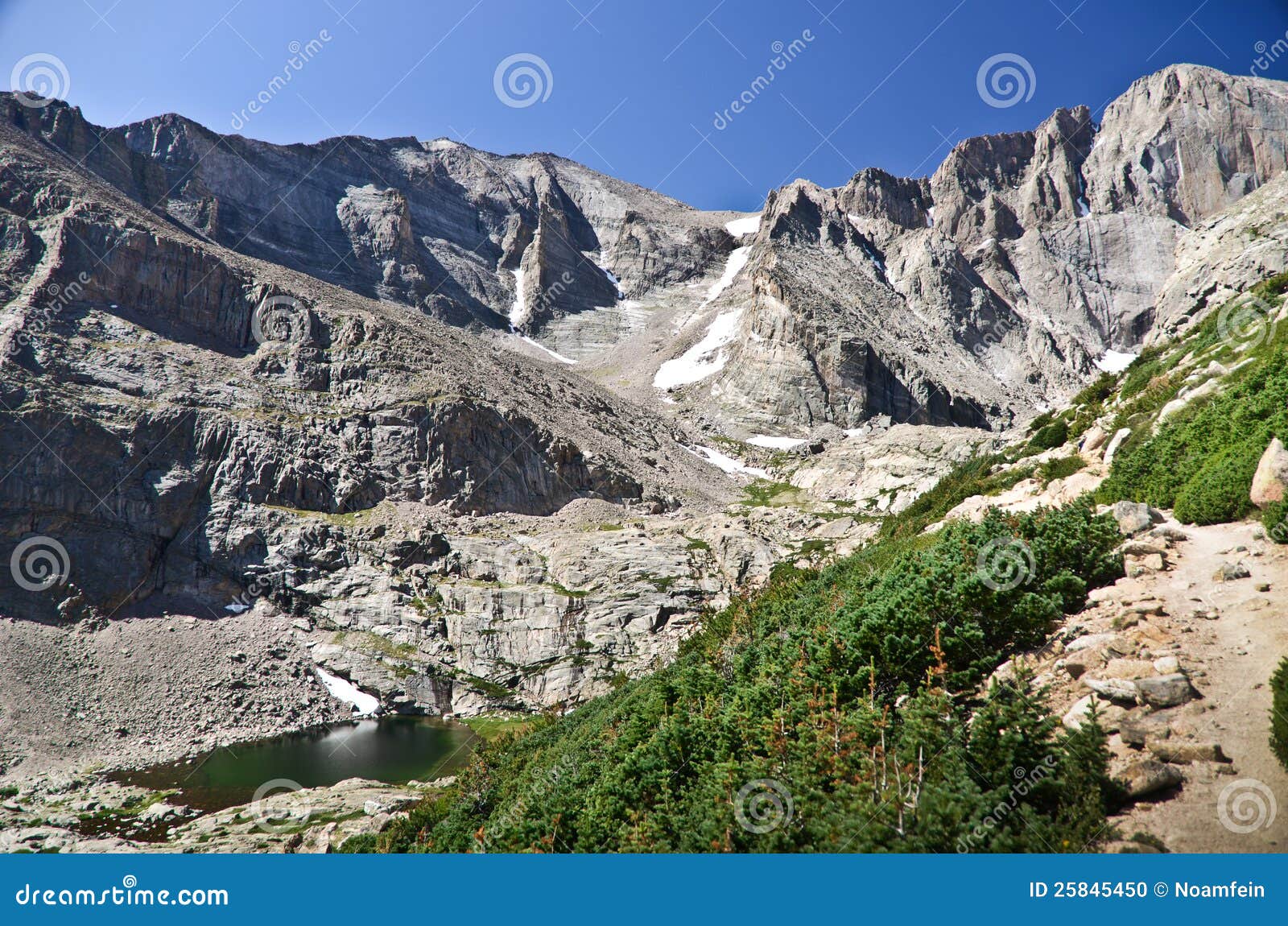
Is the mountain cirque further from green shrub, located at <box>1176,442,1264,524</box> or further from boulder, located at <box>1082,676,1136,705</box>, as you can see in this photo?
boulder, located at <box>1082,676,1136,705</box>

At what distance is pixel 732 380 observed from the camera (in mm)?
162125

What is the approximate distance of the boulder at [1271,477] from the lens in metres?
11.1

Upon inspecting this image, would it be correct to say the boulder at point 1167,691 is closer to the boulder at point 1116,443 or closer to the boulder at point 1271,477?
the boulder at point 1271,477

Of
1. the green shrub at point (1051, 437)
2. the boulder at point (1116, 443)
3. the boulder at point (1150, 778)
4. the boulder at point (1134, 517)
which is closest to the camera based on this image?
the boulder at point (1150, 778)

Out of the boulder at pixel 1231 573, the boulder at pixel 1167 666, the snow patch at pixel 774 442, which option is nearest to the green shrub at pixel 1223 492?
the boulder at pixel 1231 573

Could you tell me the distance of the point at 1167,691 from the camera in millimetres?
7957

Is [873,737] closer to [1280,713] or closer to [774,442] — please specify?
[1280,713]

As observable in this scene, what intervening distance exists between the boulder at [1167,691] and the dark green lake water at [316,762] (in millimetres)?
42686

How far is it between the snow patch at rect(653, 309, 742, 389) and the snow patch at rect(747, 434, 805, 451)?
90.5 ft

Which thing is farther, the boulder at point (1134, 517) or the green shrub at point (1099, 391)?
the green shrub at point (1099, 391)

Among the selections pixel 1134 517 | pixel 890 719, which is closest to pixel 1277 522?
pixel 1134 517

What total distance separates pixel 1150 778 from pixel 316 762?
52787 millimetres

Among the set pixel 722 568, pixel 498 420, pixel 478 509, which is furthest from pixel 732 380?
pixel 722 568

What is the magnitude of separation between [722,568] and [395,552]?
35257 mm
